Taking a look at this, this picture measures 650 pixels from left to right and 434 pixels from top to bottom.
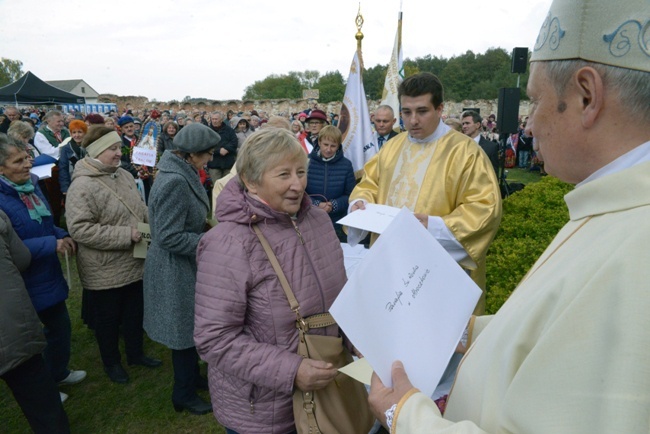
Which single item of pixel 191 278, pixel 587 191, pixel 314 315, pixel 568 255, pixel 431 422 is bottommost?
pixel 191 278

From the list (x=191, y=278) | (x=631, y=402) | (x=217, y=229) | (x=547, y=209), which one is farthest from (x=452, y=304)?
(x=547, y=209)

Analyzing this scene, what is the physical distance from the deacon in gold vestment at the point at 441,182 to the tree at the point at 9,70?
98.2m

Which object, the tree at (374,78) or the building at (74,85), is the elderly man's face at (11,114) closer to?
the tree at (374,78)

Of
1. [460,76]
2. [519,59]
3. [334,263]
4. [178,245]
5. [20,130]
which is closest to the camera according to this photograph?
[334,263]

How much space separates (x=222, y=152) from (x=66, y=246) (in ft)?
19.6

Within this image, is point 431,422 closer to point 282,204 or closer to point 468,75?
point 282,204

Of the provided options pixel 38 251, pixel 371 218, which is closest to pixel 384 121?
pixel 371 218

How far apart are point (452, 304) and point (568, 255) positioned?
0.45 m

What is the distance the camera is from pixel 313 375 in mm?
1675

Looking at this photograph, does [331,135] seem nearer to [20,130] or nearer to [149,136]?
[149,136]

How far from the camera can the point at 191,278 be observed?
123 inches

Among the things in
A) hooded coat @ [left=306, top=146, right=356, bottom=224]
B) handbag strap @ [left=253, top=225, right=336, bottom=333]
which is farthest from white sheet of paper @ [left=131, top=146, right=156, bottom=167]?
handbag strap @ [left=253, top=225, right=336, bottom=333]

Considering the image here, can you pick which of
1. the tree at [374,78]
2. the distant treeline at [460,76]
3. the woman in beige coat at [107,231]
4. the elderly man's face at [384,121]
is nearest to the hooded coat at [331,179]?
the elderly man's face at [384,121]

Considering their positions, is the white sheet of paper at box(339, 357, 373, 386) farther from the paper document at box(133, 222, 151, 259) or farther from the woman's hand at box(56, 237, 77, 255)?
the woman's hand at box(56, 237, 77, 255)
